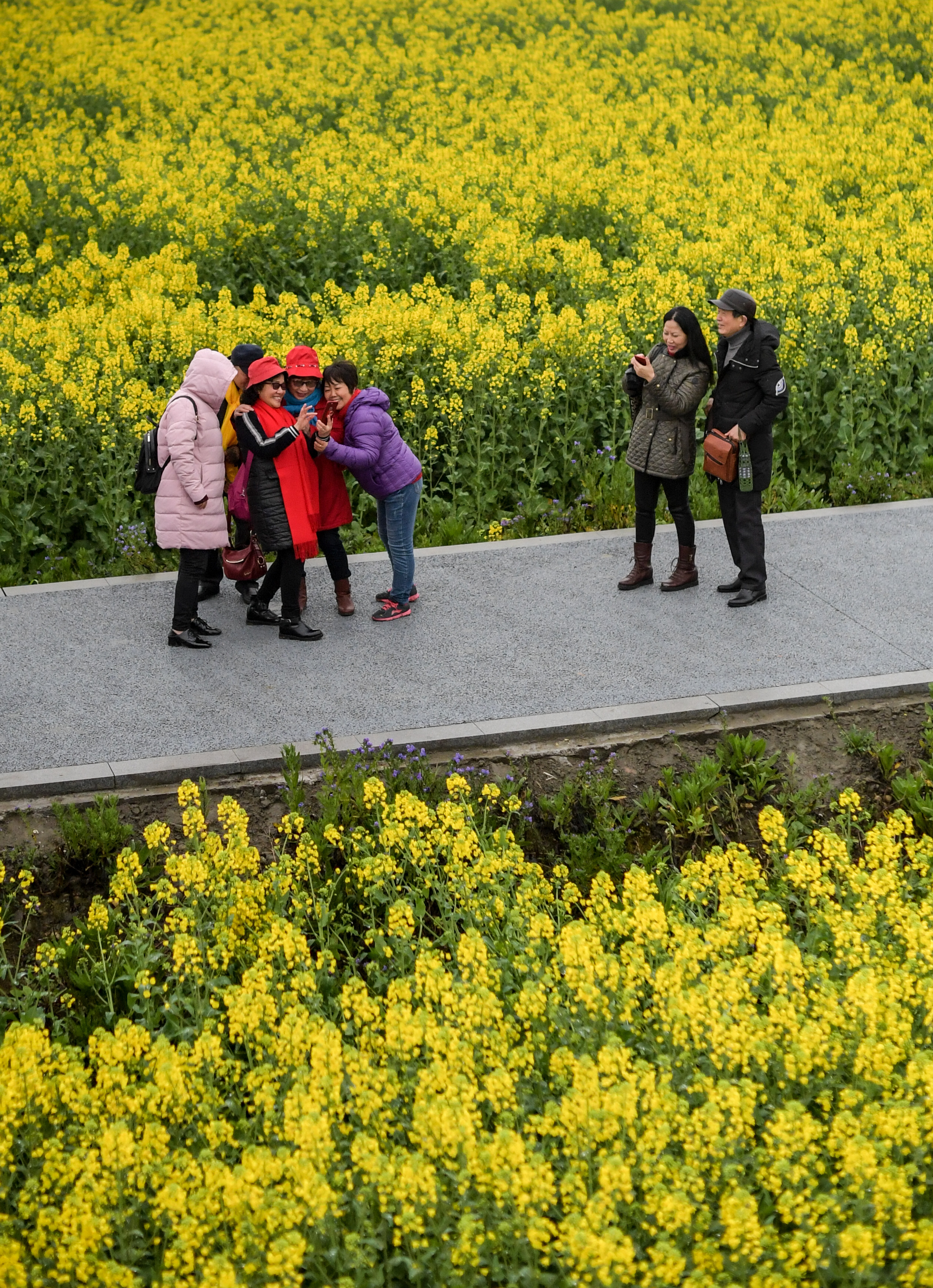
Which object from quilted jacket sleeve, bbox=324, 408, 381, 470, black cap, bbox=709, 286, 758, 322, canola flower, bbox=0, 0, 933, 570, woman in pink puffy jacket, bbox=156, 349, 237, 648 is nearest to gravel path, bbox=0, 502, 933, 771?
woman in pink puffy jacket, bbox=156, 349, 237, 648

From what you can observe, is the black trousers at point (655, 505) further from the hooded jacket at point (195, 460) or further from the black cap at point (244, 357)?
the hooded jacket at point (195, 460)

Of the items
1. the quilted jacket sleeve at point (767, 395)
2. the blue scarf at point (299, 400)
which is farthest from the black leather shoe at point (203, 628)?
the quilted jacket sleeve at point (767, 395)

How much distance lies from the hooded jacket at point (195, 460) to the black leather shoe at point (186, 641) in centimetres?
52

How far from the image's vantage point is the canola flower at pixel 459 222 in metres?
10.8

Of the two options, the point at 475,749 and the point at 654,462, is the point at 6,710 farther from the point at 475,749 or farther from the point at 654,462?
the point at 654,462

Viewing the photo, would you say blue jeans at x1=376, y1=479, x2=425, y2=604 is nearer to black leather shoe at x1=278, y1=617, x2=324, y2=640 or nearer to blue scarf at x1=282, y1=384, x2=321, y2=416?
black leather shoe at x1=278, y1=617, x2=324, y2=640

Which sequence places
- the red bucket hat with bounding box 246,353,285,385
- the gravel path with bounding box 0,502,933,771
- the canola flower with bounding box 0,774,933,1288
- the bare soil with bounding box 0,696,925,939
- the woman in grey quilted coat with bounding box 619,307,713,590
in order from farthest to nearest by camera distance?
the woman in grey quilted coat with bounding box 619,307,713,590, the red bucket hat with bounding box 246,353,285,385, the gravel path with bounding box 0,502,933,771, the bare soil with bounding box 0,696,925,939, the canola flower with bounding box 0,774,933,1288

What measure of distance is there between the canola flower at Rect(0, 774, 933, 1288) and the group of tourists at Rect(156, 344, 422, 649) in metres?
2.36

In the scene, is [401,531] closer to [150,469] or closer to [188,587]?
[188,587]

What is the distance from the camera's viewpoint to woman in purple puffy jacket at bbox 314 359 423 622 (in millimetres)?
7777

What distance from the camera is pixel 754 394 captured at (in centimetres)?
815

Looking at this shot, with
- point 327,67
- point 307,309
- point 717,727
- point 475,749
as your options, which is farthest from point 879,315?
point 327,67

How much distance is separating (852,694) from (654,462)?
1.91 m

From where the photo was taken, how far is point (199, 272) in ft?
48.4
